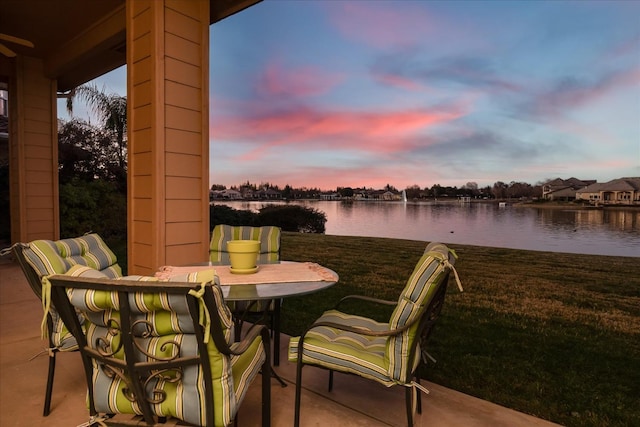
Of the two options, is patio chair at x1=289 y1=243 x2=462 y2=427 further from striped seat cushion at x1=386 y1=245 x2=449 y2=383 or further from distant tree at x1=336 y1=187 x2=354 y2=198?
distant tree at x1=336 y1=187 x2=354 y2=198

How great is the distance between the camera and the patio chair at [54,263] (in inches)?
64.6

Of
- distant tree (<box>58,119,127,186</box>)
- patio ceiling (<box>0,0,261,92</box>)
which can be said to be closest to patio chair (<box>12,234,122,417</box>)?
patio ceiling (<box>0,0,261,92</box>)

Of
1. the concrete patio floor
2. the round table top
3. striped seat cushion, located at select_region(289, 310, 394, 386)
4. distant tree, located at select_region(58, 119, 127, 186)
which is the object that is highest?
distant tree, located at select_region(58, 119, 127, 186)

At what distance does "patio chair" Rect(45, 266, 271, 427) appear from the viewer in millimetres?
1056

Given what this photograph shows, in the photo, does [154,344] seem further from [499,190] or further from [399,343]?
[499,190]

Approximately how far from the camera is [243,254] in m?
2.07

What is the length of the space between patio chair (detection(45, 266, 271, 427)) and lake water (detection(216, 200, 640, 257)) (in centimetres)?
986

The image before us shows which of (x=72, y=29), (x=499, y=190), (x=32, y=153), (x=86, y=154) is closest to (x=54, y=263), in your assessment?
(x=72, y=29)

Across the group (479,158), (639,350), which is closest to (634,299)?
(639,350)

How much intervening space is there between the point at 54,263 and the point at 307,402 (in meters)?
1.44

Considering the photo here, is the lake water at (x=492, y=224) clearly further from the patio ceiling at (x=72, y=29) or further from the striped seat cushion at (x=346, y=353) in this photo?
the striped seat cushion at (x=346, y=353)

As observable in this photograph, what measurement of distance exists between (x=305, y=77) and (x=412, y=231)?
610 cm

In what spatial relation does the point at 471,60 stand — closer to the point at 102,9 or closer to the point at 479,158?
the point at 479,158

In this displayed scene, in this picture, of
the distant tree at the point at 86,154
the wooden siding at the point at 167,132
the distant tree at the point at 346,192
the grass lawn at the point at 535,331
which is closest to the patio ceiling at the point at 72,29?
the wooden siding at the point at 167,132
